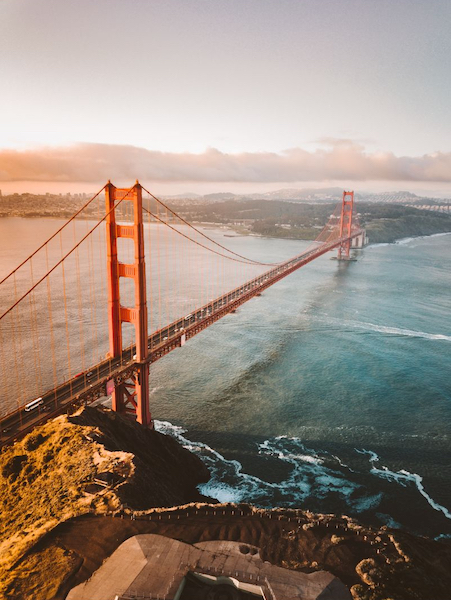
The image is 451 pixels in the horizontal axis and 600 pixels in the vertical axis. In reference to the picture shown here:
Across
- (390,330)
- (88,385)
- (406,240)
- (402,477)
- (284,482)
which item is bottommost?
(284,482)

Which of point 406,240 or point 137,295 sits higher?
point 137,295

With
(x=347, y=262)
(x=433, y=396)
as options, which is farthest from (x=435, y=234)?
(x=433, y=396)

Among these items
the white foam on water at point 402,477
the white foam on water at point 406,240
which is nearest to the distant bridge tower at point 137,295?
the white foam on water at point 402,477

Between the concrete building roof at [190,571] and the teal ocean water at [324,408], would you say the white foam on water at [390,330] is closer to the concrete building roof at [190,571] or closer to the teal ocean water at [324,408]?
the teal ocean water at [324,408]

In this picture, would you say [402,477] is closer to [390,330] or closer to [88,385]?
[88,385]

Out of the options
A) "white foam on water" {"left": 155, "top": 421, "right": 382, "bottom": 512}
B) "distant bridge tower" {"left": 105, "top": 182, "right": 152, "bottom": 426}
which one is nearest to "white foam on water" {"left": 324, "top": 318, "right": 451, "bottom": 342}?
"white foam on water" {"left": 155, "top": 421, "right": 382, "bottom": 512}

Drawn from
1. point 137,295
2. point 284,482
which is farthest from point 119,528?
point 137,295

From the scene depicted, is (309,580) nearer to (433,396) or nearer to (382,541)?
(382,541)
